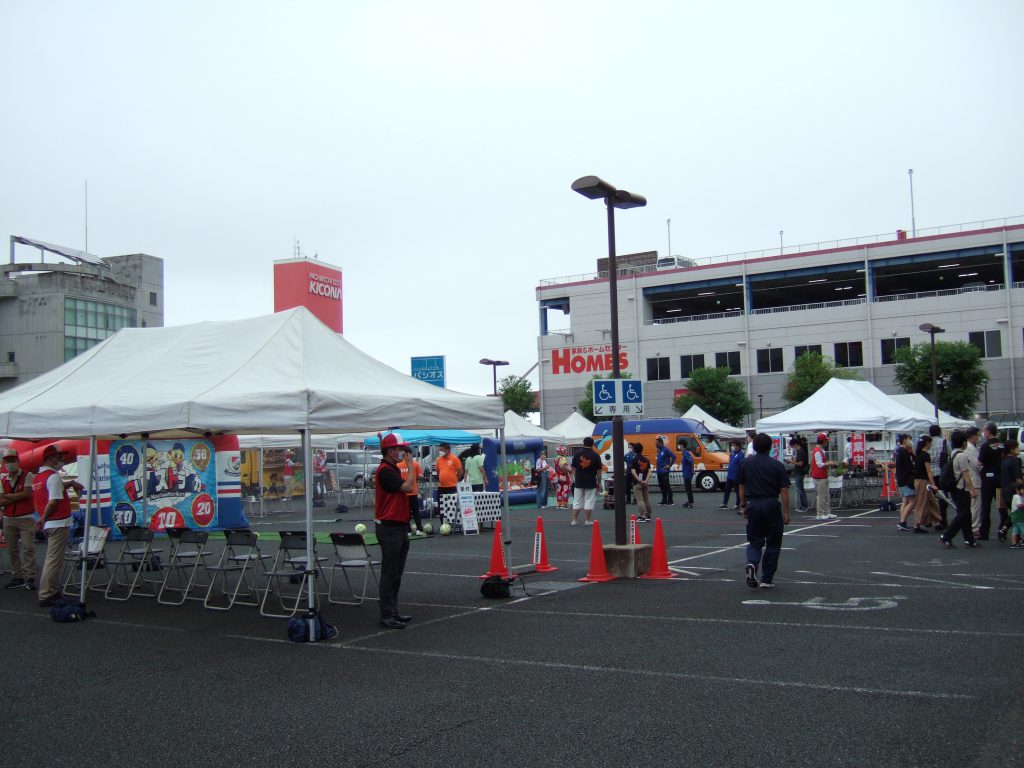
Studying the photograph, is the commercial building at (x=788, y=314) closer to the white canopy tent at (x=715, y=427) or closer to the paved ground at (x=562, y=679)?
the white canopy tent at (x=715, y=427)

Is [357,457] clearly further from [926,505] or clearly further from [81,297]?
[81,297]

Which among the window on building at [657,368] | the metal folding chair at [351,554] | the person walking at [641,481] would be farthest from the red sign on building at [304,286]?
the metal folding chair at [351,554]

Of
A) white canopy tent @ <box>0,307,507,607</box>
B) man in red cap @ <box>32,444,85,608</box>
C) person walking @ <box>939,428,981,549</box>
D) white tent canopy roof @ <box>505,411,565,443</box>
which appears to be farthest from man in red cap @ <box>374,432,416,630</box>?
white tent canopy roof @ <box>505,411,565,443</box>

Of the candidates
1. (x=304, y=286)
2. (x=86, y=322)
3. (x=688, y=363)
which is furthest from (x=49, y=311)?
(x=688, y=363)

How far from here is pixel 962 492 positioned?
14.4 m

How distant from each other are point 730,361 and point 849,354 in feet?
26.5

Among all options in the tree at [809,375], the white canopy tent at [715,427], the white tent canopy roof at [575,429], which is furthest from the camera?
the tree at [809,375]

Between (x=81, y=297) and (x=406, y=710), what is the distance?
87146mm

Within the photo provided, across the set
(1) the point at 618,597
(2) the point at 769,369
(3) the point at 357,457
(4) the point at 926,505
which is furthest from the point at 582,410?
(1) the point at 618,597

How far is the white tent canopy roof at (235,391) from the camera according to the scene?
368 inches

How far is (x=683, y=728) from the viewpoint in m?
5.56

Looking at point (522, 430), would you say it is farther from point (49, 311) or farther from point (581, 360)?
point (49, 311)

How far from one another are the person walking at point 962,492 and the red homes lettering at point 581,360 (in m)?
53.5

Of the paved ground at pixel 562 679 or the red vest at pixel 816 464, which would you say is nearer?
the paved ground at pixel 562 679
